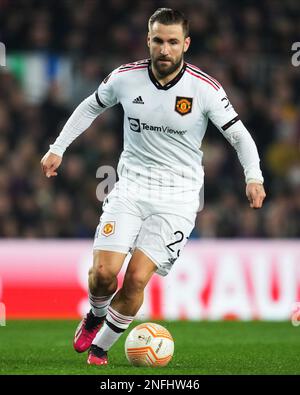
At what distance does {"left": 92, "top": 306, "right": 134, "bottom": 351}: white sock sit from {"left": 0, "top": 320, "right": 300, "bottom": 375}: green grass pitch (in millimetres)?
185

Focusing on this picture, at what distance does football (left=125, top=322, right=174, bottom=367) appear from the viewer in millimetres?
7215

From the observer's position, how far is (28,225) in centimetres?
1352

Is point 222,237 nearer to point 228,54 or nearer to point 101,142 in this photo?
point 101,142

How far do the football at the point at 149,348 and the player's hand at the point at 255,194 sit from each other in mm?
1164

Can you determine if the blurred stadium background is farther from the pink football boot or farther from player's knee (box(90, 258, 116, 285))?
player's knee (box(90, 258, 116, 285))

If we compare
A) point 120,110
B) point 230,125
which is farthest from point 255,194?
point 120,110

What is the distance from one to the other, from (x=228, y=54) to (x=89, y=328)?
8.86 meters

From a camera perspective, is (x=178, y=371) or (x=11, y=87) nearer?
(x=178, y=371)

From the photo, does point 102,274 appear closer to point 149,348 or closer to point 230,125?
point 149,348

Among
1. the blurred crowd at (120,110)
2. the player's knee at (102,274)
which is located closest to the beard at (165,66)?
the player's knee at (102,274)

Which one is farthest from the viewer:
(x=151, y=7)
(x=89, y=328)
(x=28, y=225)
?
(x=151, y=7)

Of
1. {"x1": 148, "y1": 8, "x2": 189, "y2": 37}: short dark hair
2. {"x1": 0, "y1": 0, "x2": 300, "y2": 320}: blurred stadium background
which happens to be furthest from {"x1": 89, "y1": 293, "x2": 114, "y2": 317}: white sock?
{"x1": 0, "y1": 0, "x2": 300, "y2": 320}: blurred stadium background
